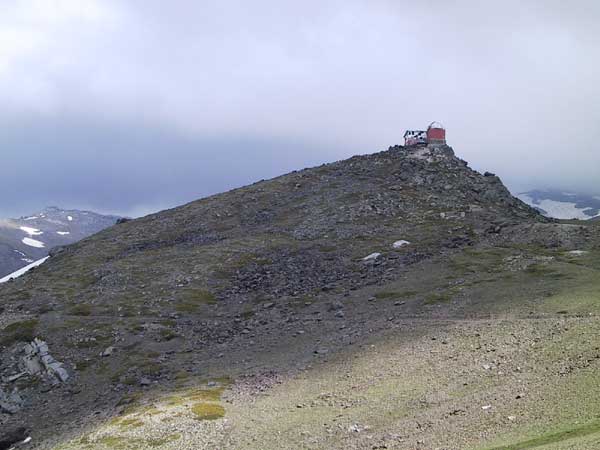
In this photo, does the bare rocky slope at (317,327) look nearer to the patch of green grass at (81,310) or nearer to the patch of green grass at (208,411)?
the patch of green grass at (208,411)

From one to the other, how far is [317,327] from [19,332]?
44137 millimetres

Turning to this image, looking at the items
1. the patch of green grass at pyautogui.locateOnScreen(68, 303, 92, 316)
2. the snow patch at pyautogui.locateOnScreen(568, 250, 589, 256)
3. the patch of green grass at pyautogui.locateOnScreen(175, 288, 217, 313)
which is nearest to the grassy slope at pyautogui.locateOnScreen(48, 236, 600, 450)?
the snow patch at pyautogui.locateOnScreen(568, 250, 589, 256)

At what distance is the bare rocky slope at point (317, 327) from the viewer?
41.8 metres

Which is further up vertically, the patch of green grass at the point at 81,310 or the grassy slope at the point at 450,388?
the patch of green grass at the point at 81,310

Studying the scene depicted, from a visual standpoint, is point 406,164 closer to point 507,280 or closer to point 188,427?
point 507,280

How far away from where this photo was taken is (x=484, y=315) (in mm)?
61156

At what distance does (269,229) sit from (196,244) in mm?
16938

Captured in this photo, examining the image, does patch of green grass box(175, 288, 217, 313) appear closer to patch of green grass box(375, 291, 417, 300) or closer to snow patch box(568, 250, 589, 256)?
patch of green grass box(375, 291, 417, 300)

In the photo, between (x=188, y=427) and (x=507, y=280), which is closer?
(x=188, y=427)

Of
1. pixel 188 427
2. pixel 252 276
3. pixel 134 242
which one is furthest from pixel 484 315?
pixel 134 242

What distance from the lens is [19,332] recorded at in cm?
8169

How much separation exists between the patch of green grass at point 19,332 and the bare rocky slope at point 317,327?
27 cm

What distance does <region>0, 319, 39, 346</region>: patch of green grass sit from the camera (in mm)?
79875

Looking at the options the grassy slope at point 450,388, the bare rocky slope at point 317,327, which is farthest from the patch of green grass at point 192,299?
the grassy slope at point 450,388
